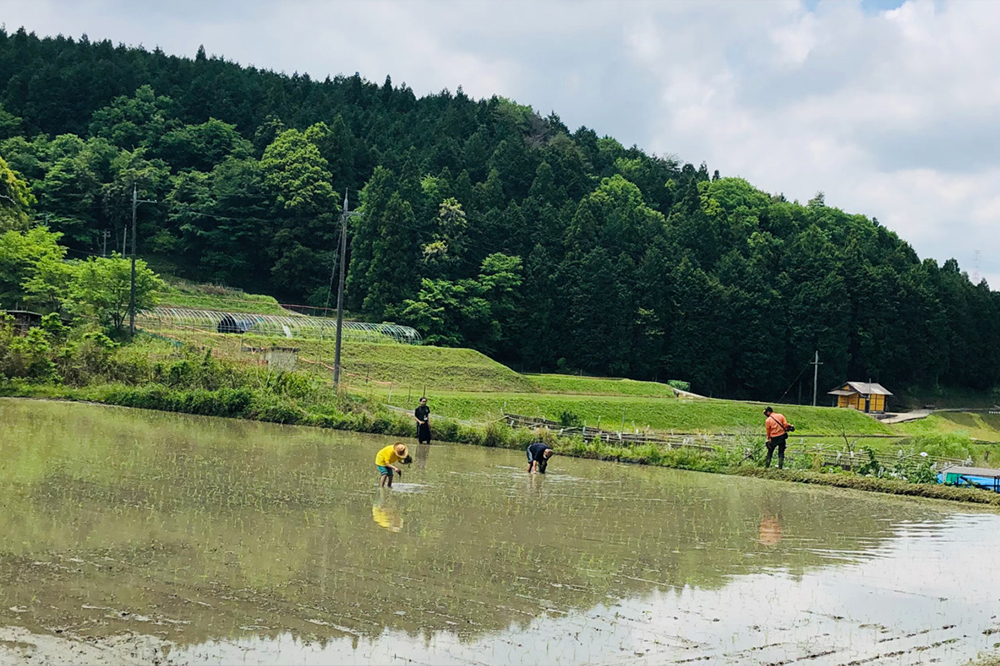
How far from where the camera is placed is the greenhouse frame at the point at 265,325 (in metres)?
50.6

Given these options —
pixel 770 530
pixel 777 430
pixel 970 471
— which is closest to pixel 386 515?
pixel 770 530

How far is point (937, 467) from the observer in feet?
96.0

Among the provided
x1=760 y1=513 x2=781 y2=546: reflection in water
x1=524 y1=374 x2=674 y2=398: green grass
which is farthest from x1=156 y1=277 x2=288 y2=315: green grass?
x1=760 y1=513 x2=781 y2=546: reflection in water

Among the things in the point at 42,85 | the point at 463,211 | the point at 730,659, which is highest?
the point at 42,85

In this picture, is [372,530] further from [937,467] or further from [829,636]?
[937,467]

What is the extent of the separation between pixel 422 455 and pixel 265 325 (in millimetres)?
32909

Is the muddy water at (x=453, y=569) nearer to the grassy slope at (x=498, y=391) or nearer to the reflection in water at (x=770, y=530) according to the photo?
the reflection in water at (x=770, y=530)

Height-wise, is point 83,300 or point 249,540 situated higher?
point 83,300

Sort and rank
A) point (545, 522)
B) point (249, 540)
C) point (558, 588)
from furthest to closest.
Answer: point (545, 522) < point (249, 540) < point (558, 588)

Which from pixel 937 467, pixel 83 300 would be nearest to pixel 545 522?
pixel 937 467

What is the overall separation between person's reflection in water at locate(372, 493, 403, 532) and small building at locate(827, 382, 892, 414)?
62.1 m

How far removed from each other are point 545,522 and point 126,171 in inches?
2858

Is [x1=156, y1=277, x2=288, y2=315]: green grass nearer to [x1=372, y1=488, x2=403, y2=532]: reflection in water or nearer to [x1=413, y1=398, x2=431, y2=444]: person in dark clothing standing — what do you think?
[x1=413, y1=398, x2=431, y2=444]: person in dark clothing standing

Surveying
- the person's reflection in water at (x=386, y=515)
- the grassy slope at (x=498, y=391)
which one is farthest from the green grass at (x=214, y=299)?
the person's reflection in water at (x=386, y=515)
